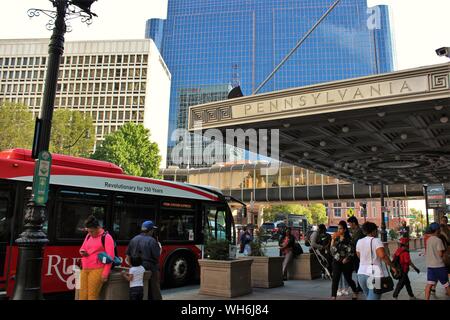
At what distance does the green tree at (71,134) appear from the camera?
40.0 meters

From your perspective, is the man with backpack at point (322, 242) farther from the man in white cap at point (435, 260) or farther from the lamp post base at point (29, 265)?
the lamp post base at point (29, 265)

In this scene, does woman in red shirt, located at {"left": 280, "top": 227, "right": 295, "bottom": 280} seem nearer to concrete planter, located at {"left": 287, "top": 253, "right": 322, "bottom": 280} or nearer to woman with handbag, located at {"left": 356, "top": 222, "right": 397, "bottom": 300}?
concrete planter, located at {"left": 287, "top": 253, "right": 322, "bottom": 280}

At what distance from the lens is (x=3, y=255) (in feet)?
26.9

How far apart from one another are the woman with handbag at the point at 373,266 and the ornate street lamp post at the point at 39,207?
5503mm

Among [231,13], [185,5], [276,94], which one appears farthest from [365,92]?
[185,5]

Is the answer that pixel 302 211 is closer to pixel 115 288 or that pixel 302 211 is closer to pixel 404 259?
pixel 404 259

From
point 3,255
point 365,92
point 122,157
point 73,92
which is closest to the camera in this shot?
point 3,255

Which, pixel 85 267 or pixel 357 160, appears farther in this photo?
pixel 357 160

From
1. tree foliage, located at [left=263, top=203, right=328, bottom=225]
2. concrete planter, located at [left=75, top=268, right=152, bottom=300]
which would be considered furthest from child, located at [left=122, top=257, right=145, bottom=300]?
tree foliage, located at [left=263, top=203, right=328, bottom=225]

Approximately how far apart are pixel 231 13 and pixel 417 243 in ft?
407

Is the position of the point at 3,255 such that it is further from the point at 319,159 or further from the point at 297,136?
the point at 319,159

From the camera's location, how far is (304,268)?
12.2m

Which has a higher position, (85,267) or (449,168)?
(449,168)

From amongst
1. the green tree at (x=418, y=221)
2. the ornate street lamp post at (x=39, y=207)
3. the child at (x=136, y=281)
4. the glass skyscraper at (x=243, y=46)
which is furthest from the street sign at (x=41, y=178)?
the glass skyscraper at (x=243, y=46)
